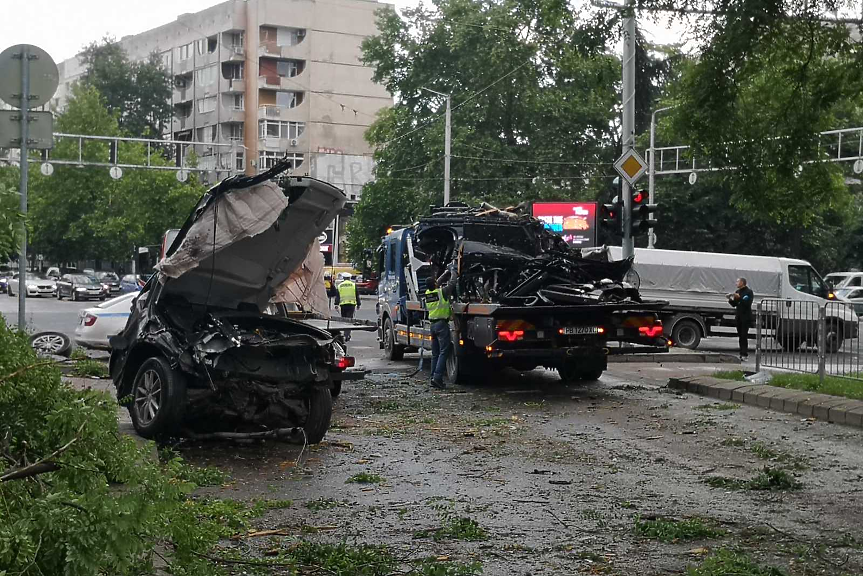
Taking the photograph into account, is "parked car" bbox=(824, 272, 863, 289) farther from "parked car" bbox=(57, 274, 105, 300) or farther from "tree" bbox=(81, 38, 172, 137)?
"tree" bbox=(81, 38, 172, 137)

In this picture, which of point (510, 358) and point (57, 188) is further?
point (57, 188)

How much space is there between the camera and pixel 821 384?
15.0 meters

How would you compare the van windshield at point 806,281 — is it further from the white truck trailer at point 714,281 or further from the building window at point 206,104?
the building window at point 206,104

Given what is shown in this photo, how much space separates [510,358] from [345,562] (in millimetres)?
10321

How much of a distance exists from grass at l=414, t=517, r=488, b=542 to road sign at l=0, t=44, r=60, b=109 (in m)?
6.06

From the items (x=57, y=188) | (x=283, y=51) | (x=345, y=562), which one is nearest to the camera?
(x=345, y=562)

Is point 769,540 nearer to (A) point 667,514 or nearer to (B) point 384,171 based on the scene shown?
(A) point 667,514

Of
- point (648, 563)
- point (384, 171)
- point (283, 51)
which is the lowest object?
point (648, 563)

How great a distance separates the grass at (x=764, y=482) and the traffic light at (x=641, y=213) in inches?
440

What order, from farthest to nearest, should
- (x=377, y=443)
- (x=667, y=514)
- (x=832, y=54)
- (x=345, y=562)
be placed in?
(x=377, y=443) → (x=832, y=54) → (x=667, y=514) → (x=345, y=562)

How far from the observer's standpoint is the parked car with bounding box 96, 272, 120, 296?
190 feet

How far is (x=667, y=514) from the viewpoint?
7645mm

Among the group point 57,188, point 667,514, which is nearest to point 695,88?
point 667,514

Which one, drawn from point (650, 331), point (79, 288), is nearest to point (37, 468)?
point (650, 331)
